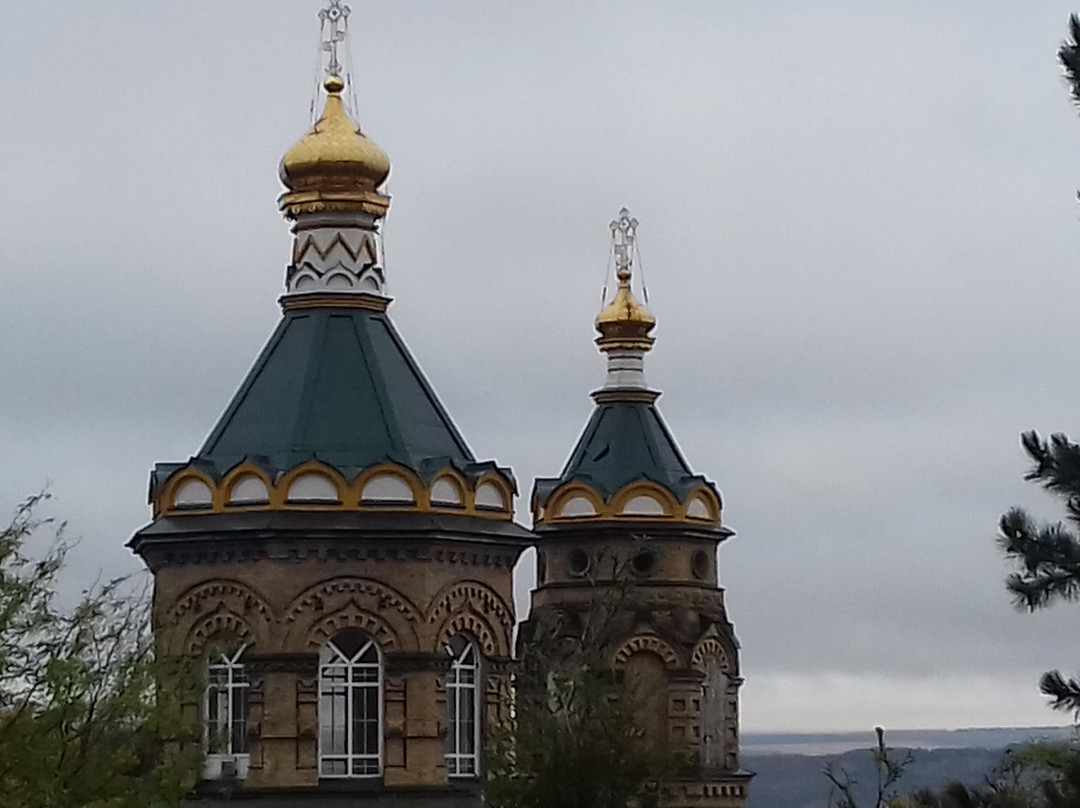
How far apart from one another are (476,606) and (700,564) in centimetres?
747

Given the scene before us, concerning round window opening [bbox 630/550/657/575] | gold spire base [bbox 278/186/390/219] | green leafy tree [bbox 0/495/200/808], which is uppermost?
gold spire base [bbox 278/186/390/219]

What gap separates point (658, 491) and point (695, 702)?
2.67m

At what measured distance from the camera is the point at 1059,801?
17312mm

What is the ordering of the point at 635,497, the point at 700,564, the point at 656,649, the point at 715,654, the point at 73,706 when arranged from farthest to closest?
the point at 700,564 → the point at 715,654 → the point at 635,497 → the point at 656,649 → the point at 73,706

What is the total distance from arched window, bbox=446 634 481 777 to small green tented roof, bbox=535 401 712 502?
22.4ft

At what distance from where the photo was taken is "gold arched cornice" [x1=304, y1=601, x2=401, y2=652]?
28969mm

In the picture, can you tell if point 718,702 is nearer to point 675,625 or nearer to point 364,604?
point 675,625

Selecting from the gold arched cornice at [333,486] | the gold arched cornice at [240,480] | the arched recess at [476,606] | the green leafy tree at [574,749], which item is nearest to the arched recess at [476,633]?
the arched recess at [476,606]

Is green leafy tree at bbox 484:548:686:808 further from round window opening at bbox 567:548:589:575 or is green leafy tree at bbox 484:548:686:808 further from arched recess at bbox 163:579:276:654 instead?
round window opening at bbox 567:548:589:575

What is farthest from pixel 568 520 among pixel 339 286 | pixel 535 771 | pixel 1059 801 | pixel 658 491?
pixel 1059 801

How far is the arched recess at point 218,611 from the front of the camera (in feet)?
95.2

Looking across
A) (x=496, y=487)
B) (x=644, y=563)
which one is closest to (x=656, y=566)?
(x=644, y=563)

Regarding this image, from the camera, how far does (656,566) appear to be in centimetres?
3644

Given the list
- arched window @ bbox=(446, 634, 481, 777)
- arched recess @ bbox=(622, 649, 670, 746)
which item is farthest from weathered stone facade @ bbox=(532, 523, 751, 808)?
arched window @ bbox=(446, 634, 481, 777)
